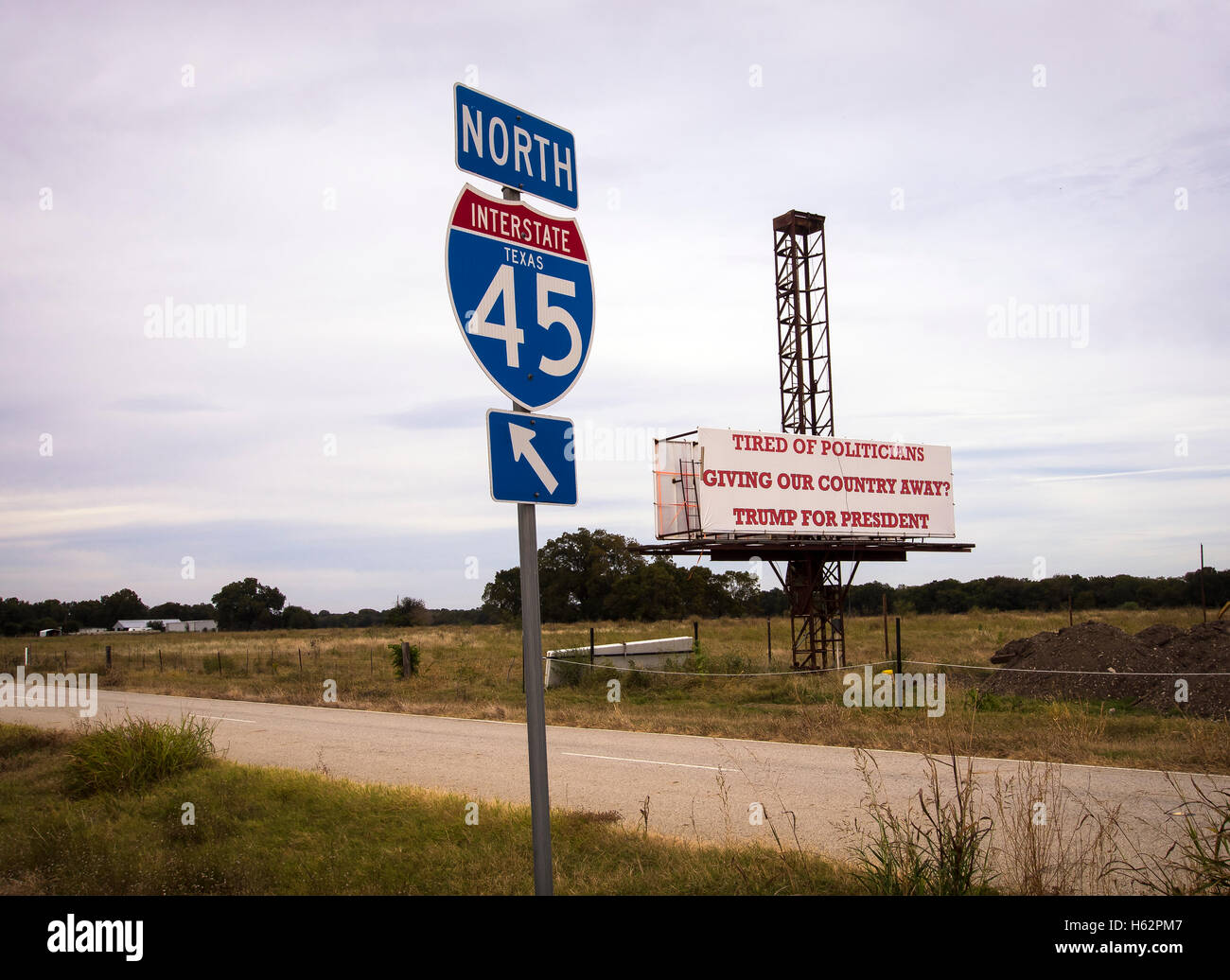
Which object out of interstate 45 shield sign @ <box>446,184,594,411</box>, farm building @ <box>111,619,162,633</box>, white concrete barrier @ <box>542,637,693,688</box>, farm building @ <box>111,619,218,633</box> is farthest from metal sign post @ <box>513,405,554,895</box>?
farm building @ <box>111,619,162,633</box>

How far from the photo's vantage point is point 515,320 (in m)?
3.62

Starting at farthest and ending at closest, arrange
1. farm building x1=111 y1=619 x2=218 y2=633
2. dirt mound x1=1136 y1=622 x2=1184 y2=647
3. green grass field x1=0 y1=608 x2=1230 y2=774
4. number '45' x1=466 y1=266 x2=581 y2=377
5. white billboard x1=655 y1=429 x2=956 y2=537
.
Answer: farm building x1=111 y1=619 x2=218 y2=633
white billboard x1=655 y1=429 x2=956 y2=537
dirt mound x1=1136 y1=622 x2=1184 y2=647
green grass field x1=0 y1=608 x2=1230 y2=774
number '45' x1=466 y1=266 x2=581 y2=377

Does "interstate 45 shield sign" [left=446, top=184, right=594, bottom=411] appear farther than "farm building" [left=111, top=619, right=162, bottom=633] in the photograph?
No

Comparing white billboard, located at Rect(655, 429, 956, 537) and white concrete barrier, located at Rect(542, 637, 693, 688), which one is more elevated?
white billboard, located at Rect(655, 429, 956, 537)

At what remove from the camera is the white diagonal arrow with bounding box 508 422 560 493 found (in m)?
3.47

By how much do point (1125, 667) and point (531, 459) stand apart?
19.3m

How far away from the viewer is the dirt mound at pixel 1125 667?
645 inches

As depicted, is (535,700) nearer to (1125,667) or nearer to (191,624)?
(1125,667)

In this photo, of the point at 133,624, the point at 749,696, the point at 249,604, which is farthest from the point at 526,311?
the point at 133,624

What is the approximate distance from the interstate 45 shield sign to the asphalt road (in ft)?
13.9

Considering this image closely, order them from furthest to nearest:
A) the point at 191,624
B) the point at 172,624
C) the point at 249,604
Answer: the point at 191,624 → the point at 172,624 → the point at 249,604

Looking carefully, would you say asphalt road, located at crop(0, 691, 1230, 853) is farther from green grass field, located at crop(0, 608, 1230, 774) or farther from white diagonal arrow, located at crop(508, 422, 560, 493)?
white diagonal arrow, located at crop(508, 422, 560, 493)

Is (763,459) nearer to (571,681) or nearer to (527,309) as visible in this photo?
(571,681)
